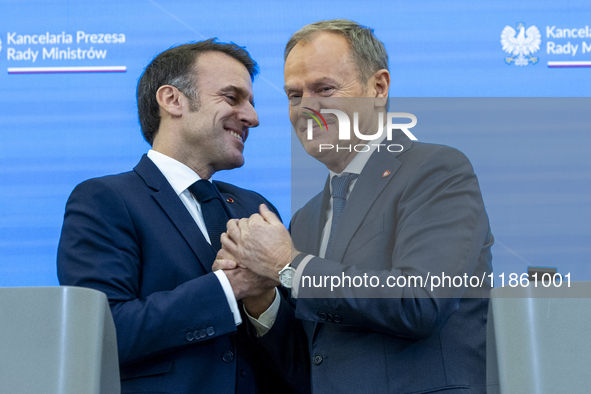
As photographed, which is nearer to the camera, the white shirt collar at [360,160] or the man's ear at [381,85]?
the white shirt collar at [360,160]

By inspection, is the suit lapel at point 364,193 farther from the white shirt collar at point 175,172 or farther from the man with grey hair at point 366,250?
the white shirt collar at point 175,172

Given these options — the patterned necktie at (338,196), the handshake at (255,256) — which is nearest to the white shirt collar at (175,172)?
the handshake at (255,256)

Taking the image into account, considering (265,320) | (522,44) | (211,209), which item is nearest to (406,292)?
(265,320)

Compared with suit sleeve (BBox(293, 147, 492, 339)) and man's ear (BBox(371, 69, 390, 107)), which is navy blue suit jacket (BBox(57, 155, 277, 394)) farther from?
man's ear (BBox(371, 69, 390, 107))

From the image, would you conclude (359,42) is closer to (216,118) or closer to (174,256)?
(216,118)

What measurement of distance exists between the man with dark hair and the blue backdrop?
0.30m

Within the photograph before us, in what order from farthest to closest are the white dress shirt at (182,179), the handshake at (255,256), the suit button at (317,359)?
1. the white dress shirt at (182,179)
2. the handshake at (255,256)
3. the suit button at (317,359)

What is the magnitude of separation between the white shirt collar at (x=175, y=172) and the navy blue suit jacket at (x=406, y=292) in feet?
2.08

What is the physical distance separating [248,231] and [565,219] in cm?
113

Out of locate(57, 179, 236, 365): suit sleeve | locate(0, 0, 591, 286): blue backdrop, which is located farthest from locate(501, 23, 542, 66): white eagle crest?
locate(57, 179, 236, 365): suit sleeve

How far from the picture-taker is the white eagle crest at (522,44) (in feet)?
7.92

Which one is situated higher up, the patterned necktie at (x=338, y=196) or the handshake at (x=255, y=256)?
the patterned necktie at (x=338, y=196)

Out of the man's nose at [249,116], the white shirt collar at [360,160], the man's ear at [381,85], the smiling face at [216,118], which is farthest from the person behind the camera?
the man's nose at [249,116]

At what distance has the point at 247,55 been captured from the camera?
7.98 feet
